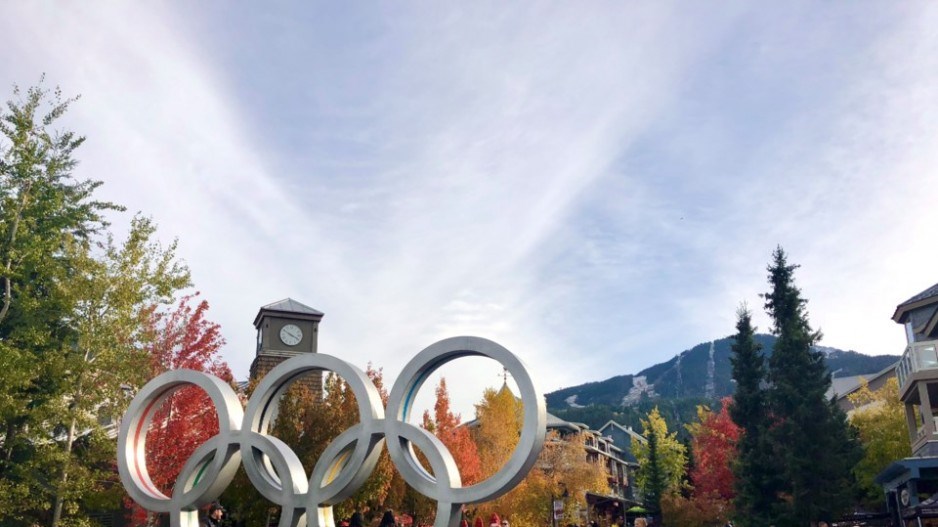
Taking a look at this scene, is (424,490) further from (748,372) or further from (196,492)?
(748,372)

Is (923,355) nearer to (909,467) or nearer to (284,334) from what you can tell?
(909,467)

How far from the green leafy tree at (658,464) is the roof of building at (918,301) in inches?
1167

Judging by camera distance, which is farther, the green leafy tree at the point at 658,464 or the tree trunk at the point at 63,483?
the green leafy tree at the point at 658,464

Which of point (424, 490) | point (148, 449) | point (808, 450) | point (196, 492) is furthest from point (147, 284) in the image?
point (808, 450)

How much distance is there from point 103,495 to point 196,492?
219 inches

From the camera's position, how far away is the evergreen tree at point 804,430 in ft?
94.5

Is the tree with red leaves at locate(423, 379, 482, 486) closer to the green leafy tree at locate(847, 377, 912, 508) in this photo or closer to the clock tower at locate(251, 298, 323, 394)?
the clock tower at locate(251, 298, 323, 394)

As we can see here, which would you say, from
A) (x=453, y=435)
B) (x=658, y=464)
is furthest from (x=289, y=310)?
(x=658, y=464)

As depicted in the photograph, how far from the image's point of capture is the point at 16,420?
20.5 metres

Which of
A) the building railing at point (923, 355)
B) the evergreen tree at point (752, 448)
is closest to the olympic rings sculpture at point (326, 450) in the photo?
the building railing at point (923, 355)

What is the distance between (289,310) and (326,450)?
2406cm

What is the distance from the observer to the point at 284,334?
1473 inches

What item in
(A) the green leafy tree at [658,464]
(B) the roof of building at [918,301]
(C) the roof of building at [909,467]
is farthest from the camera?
(A) the green leafy tree at [658,464]

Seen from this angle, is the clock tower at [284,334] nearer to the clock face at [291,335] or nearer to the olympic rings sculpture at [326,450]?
the clock face at [291,335]
